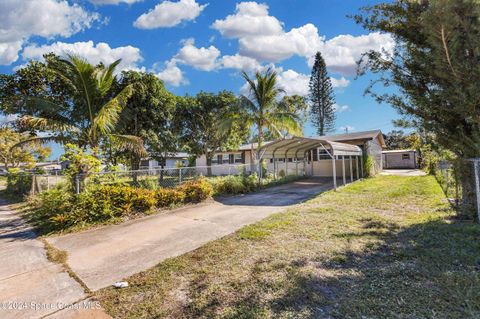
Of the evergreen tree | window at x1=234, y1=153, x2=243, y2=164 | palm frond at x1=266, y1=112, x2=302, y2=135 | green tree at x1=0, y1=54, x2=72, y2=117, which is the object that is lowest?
window at x1=234, y1=153, x2=243, y2=164

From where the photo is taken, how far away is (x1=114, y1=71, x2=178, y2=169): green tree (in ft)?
45.5

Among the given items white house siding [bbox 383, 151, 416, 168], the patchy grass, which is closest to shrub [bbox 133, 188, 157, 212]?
the patchy grass

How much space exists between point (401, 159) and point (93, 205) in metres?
32.8

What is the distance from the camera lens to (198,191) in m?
9.32

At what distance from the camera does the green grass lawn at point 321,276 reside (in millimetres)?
2645

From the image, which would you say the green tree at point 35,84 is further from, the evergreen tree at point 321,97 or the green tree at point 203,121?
the evergreen tree at point 321,97

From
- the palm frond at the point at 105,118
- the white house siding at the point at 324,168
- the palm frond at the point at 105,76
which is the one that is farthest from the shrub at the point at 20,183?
the white house siding at the point at 324,168

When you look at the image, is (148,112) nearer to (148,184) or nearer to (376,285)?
(148,184)

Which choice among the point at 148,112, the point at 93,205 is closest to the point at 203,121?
the point at 148,112

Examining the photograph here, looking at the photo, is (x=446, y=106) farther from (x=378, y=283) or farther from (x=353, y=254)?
(x=378, y=283)

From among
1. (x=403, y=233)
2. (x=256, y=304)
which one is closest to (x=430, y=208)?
(x=403, y=233)

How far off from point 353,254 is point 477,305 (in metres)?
1.60

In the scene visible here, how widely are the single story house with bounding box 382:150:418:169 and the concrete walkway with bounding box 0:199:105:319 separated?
3291cm

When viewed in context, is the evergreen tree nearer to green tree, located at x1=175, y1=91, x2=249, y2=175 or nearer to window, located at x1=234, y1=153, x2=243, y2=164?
window, located at x1=234, y1=153, x2=243, y2=164
